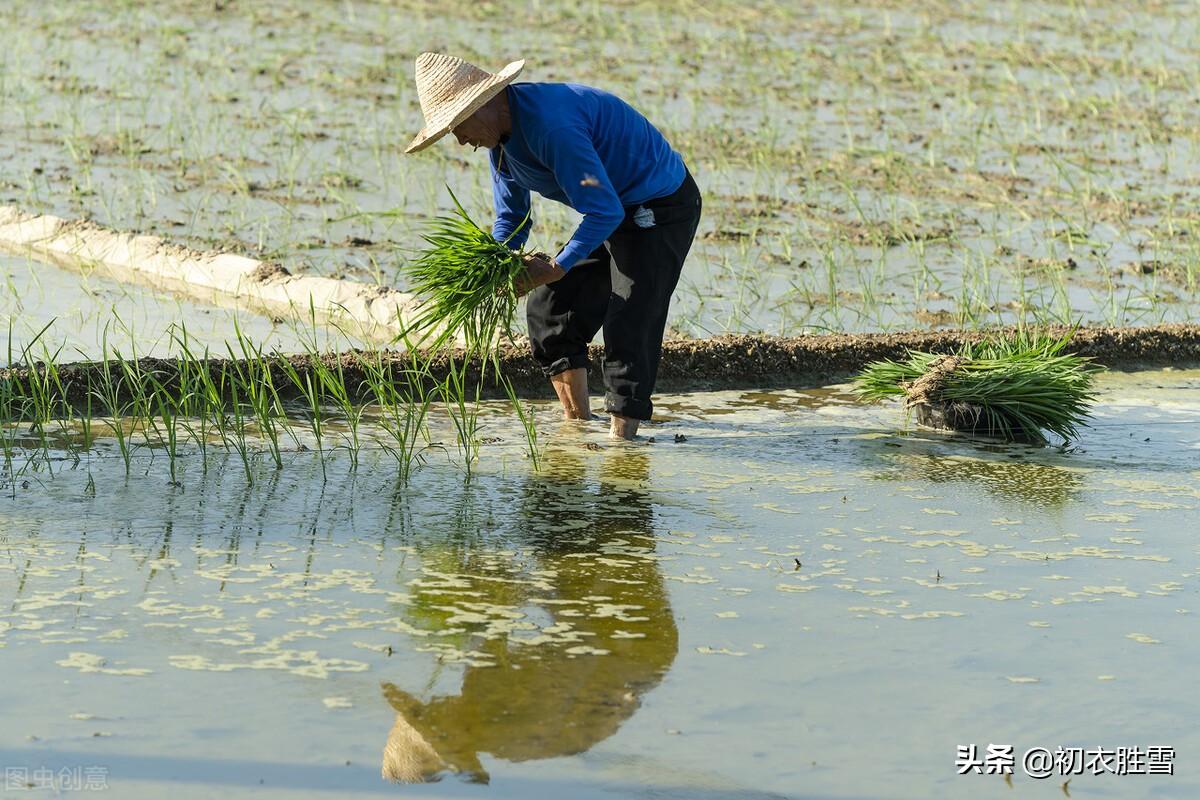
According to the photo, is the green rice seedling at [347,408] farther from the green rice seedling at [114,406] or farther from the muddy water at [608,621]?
the green rice seedling at [114,406]

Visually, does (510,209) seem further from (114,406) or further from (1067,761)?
(1067,761)

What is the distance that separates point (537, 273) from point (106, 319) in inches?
78.1

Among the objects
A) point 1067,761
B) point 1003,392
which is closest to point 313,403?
point 1003,392

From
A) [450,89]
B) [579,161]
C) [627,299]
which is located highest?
[450,89]

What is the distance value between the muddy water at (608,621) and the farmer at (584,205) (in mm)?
259

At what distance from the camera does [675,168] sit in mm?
4129

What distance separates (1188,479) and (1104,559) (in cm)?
78

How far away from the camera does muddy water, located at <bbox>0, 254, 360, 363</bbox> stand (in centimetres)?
488

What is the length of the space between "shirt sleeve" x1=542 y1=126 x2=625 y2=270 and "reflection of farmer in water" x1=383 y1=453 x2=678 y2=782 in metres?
0.64

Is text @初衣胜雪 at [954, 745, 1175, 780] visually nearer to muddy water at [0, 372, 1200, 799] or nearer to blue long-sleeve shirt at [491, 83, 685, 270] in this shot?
muddy water at [0, 372, 1200, 799]

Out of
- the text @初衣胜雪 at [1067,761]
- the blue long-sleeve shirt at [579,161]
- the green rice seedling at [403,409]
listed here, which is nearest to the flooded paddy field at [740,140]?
the green rice seedling at [403,409]

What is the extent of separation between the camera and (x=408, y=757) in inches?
93.0

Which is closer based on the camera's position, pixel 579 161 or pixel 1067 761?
pixel 1067 761

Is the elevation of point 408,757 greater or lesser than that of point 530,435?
lesser
